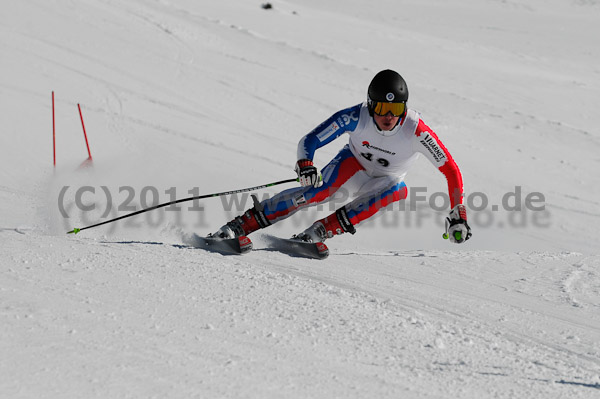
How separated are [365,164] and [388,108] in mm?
738

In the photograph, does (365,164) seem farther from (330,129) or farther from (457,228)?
(457,228)

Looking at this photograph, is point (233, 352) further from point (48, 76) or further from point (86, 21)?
point (86, 21)

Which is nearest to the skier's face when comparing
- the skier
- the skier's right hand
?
the skier

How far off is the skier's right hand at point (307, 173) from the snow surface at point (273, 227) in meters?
0.64

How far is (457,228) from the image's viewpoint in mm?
4766

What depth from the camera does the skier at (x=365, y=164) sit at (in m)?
5.08

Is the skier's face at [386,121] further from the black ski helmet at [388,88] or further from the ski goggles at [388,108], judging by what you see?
the black ski helmet at [388,88]

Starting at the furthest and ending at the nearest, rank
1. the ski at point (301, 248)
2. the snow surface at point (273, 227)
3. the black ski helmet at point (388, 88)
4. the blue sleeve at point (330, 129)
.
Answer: the blue sleeve at point (330, 129) → the ski at point (301, 248) → the black ski helmet at point (388, 88) → the snow surface at point (273, 227)

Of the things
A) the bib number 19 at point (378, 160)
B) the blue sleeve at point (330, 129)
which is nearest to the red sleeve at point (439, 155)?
the bib number 19 at point (378, 160)

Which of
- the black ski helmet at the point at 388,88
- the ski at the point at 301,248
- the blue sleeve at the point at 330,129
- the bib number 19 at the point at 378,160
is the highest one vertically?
the black ski helmet at the point at 388,88

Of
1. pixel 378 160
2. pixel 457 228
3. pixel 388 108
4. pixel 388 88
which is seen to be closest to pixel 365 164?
pixel 378 160

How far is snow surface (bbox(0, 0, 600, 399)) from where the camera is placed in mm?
3012

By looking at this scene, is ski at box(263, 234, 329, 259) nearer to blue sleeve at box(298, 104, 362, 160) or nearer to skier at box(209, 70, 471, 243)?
skier at box(209, 70, 471, 243)

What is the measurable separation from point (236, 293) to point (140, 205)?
3.68m
